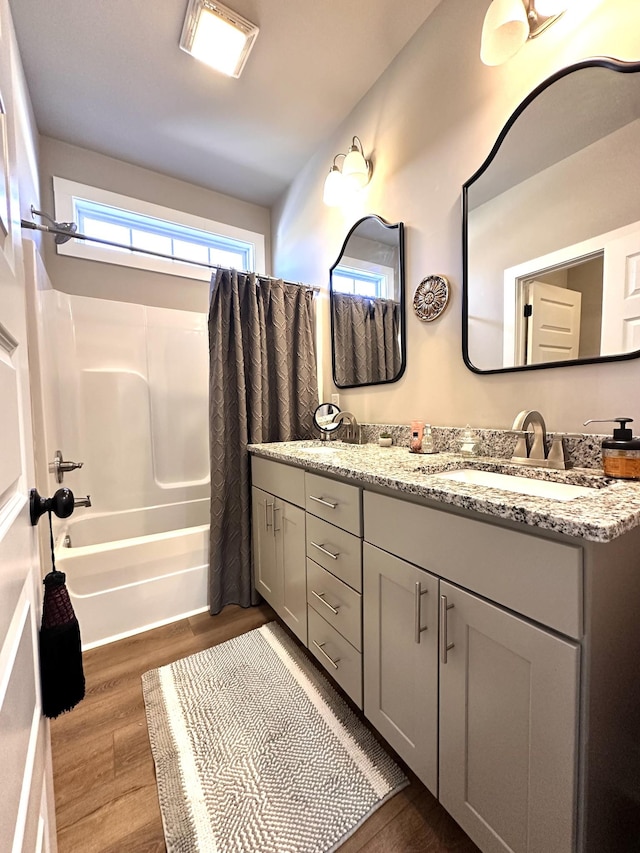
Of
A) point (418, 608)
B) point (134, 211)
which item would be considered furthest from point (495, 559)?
point (134, 211)

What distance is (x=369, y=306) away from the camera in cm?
182

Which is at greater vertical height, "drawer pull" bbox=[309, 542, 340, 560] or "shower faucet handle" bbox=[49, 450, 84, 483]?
"shower faucet handle" bbox=[49, 450, 84, 483]

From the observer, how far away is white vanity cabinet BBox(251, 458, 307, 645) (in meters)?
1.40

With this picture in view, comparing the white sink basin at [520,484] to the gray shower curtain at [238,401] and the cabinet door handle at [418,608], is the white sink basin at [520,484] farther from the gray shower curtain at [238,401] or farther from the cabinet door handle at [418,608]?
the gray shower curtain at [238,401]

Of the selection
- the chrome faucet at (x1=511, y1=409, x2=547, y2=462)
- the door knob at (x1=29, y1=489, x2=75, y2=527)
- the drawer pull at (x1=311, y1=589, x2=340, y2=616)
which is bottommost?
the drawer pull at (x1=311, y1=589, x2=340, y2=616)

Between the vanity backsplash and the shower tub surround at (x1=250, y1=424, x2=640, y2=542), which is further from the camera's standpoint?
the vanity backsplash

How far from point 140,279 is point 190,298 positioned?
33cm

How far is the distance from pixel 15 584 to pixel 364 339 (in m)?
1.71

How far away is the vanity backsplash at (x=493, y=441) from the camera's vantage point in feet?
3.27

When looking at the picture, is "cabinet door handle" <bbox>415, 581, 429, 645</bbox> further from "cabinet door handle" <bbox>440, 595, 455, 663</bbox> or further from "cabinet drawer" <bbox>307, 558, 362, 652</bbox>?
"cabinet drawer" <bbox>307, 558, 362, 652</bbox>

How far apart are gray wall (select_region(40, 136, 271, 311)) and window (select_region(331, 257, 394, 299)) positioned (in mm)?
1115

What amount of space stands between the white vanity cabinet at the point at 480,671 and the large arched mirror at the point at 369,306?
953mm

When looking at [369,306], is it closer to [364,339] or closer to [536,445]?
[364,339]

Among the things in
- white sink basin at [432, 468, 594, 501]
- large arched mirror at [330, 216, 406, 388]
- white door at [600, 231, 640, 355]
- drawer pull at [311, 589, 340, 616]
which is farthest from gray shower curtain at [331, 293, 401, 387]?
drawer pull at [311, 589, 340, 616]
